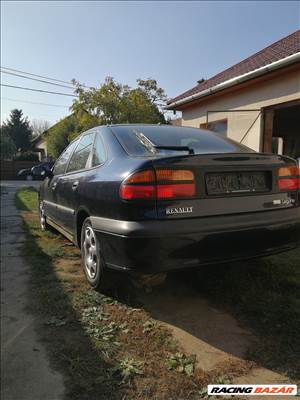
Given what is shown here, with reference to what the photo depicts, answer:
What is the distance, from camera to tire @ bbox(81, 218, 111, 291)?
3031 millimetres

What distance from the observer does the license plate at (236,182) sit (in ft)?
8.60

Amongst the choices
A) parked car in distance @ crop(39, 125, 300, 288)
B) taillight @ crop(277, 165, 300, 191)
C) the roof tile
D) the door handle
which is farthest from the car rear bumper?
the roof tile

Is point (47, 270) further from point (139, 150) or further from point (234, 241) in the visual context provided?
point (234, 241)

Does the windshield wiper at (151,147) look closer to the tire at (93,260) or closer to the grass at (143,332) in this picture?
the tire at (93,260)

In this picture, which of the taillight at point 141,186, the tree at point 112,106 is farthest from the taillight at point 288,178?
the tree at point 112,106

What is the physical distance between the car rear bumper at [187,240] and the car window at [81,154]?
1235 mm

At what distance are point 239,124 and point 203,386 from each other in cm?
714

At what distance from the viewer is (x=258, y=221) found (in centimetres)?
271

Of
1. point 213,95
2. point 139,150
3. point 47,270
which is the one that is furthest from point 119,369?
point 213,95

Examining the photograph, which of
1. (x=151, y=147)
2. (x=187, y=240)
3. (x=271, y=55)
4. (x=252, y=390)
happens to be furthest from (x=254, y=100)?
(x=252, y=390)

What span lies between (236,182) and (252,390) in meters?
1.38

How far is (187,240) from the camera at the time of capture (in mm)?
2451

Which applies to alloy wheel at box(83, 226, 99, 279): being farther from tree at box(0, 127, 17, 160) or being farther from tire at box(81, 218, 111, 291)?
tree at box(0, 127, 17, 160)

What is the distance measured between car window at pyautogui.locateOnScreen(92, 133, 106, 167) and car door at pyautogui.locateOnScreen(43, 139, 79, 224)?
98 cm
